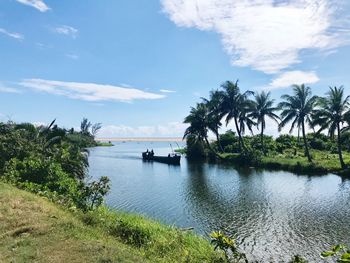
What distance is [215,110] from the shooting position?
60750 millimetres

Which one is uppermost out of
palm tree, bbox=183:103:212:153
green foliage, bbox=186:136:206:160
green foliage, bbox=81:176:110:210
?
palm tree, bbox=183:103:212:153

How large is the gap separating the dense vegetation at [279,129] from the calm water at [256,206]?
7122mm

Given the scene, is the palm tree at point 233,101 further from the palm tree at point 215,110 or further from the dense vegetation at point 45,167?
the dense vegetation at point 45,167

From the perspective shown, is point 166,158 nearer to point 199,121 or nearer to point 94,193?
point 199,121

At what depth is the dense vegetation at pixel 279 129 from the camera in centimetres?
4278

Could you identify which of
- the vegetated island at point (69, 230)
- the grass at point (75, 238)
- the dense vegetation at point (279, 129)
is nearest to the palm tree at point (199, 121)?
the dense vegetation at point (279, 129)

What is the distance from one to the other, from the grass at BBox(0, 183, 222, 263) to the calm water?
7.49 feet

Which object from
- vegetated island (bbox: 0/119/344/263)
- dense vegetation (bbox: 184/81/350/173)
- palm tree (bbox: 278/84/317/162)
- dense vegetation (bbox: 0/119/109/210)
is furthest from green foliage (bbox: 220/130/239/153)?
vegetated island (bbox: 0/119/344/263)

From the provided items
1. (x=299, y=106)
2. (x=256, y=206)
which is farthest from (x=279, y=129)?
(x=256, y=206)

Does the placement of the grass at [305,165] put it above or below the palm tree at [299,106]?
below

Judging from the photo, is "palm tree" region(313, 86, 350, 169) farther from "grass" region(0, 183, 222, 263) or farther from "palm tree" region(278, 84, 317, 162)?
"grass" region(0, 183, 222, 263)

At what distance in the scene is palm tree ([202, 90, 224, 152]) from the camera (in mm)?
58981

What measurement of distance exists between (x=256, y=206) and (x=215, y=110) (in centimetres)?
3789

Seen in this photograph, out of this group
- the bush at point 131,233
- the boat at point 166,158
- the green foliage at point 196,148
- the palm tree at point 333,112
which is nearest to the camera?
the bush at point 131,233
